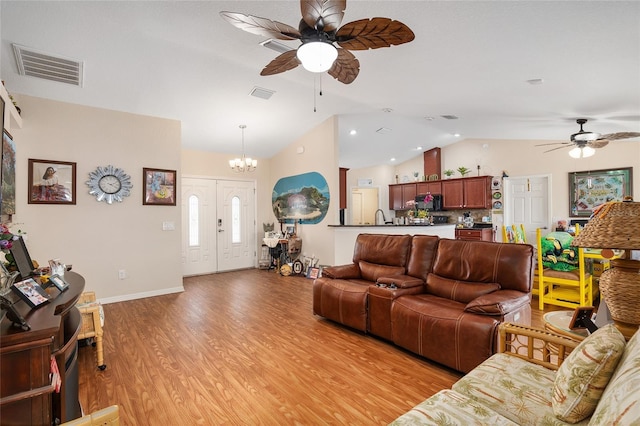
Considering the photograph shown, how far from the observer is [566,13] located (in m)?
2.13

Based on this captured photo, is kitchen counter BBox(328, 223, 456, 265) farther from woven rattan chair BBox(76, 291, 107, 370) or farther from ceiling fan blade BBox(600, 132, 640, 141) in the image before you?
woven rattan chair BBox(76, 291, 107, 370)

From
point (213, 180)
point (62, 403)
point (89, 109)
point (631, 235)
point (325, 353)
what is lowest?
point (325, 353)

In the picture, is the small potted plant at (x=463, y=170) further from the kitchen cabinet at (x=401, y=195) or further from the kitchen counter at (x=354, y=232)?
the kitchen counter at (x=354, y=232)

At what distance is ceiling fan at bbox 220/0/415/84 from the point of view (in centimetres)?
186

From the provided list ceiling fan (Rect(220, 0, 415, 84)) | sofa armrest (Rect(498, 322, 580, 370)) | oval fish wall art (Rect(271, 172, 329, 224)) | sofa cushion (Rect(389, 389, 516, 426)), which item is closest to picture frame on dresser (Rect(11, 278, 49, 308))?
sofa cushion (Rect(389, 389, 516, 426))

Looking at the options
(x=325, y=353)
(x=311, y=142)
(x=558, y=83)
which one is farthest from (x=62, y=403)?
(x=311, y=142)

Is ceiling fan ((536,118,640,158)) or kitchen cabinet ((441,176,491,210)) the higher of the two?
ceiling fan ((536,118,640,158))

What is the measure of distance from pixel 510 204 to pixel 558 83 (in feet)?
14.4

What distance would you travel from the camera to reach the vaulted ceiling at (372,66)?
239 centimetres

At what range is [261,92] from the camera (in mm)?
4496

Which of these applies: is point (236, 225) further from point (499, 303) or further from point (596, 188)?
point (596, 188)

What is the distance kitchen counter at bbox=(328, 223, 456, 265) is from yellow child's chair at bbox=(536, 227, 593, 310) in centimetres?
176

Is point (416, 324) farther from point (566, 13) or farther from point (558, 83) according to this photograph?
point (558, 83)

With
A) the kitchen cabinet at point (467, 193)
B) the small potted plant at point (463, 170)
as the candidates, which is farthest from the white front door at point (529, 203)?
the small potted plant at point (463, 170)
